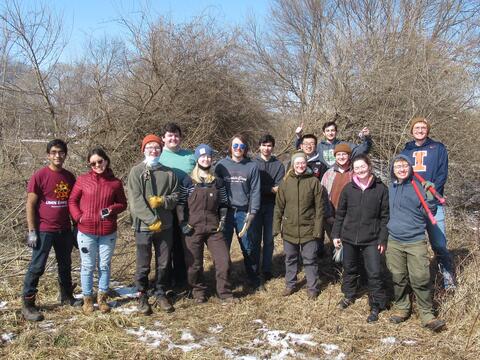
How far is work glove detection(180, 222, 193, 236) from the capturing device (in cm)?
429

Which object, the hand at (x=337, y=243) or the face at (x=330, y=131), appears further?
the face at (x=330, y=131)

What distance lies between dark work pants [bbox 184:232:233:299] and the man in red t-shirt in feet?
4.17

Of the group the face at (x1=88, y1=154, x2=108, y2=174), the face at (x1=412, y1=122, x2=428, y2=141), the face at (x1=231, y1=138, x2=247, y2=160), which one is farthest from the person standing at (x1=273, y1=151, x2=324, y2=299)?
the face at (x1=88, y1=154, x2=108, y2=174)

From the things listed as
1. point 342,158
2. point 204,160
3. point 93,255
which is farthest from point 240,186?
point 93,255

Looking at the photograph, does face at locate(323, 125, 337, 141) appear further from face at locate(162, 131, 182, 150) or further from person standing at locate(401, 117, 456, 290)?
face at locate(162, 131, 182, 150)

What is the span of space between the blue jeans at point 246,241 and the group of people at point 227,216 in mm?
15

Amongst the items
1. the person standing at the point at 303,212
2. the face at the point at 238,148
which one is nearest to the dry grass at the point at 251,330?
the person standing at the point at 303,212

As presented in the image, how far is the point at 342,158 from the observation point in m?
4.57

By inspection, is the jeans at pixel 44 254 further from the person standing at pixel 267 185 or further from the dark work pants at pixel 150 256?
the person standing at pixel 267 185

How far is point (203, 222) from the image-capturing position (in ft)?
14.2

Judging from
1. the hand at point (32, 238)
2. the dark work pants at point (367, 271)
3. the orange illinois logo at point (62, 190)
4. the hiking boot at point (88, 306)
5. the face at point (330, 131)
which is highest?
the face at point (330, 131)

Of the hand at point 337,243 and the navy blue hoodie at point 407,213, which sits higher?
the navy blue hoodie at point 407,213

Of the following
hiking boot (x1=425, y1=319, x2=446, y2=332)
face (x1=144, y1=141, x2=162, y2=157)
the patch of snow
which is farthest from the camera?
face (x1=144, y1=141, x2=162, y2=157)

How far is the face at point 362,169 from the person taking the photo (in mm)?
3941
